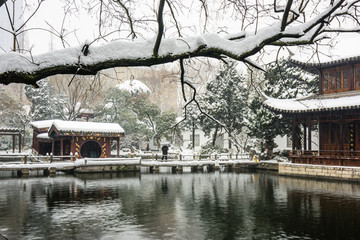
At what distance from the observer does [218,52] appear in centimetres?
486

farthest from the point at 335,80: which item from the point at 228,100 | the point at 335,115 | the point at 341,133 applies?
the point at 228,100

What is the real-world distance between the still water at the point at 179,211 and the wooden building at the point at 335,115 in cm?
410

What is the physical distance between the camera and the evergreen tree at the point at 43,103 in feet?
127

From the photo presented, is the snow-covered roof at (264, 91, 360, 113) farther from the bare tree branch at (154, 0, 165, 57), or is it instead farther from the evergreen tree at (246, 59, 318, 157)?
the bare tree branch at (154, 0, 165, 57)

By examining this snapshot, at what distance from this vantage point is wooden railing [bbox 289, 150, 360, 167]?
20453 millimetres

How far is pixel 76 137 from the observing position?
2669cm

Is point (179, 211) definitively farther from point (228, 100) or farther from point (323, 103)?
point (228, 100)

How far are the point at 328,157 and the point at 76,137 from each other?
17.8m

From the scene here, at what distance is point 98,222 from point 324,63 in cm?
1901

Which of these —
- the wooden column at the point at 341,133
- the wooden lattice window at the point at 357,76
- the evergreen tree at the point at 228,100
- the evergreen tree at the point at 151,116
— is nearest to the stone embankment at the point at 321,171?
the wooden column at the point at 341,133

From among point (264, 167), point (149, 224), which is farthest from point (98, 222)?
point (264, 167)

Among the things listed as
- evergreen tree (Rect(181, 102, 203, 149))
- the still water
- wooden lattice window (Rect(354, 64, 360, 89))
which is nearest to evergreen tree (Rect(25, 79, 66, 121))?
evergreen tree (Rect(181, 102, 203, 149))

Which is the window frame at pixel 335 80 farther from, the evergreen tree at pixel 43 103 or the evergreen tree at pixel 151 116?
the evergreen tree at pixel 43 103

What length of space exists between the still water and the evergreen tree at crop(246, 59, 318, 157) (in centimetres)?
1085
